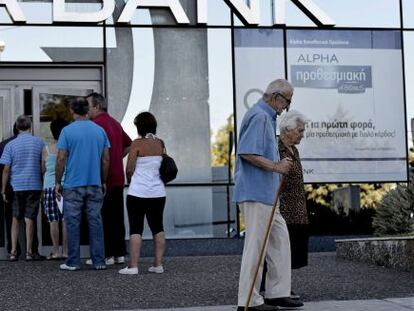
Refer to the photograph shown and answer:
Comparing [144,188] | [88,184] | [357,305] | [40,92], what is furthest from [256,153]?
[40,92]


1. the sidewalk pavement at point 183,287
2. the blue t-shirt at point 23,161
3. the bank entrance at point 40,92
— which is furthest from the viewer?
the bank entrance at point 40,92

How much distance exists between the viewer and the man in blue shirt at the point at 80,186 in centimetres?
1098

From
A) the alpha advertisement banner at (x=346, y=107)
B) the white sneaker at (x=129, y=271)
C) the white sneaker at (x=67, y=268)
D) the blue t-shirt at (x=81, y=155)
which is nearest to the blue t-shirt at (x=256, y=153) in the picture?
the white sneaker at (x=129, y=271)

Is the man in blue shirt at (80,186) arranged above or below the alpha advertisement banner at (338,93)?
below

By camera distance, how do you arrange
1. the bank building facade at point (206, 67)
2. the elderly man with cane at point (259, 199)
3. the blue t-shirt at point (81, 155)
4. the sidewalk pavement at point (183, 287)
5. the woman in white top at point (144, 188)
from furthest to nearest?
the bank building facade at point (206, 67) < the blue t-shirt at point (81, 155) < the woman in white top at point (144, 188) < the sidewalk pavement at point (183, 287) < the elderly man with cane at point (259, 199)

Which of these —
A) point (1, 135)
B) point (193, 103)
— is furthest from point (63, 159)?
point (193, 103)

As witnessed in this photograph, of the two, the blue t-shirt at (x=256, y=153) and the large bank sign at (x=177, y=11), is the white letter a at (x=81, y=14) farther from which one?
the blue t-shirt at (x=256, y=153)

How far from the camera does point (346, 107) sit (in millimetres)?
15422

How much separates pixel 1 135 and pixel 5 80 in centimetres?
83

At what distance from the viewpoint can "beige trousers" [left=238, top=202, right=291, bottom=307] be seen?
7.65m

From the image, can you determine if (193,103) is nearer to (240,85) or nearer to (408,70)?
(240,85)

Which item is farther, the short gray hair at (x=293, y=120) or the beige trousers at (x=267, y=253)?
the short gray hair at (x=293, y=120)

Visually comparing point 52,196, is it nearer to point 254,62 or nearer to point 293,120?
point 254,62

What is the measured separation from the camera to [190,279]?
404 inches
